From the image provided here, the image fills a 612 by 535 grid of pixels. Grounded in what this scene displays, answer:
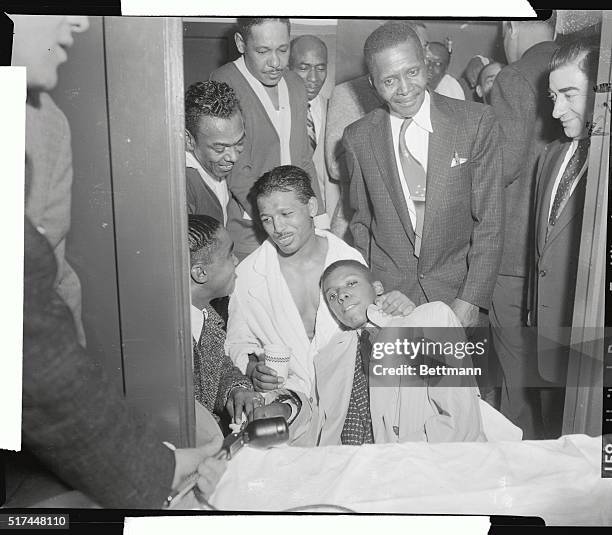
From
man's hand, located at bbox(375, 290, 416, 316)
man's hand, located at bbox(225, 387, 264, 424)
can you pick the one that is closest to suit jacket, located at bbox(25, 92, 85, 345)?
man's hand, located at bbox(225, 387, 264, 424)

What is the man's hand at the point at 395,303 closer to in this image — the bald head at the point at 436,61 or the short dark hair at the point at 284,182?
the short dark hair at the point at 284,182

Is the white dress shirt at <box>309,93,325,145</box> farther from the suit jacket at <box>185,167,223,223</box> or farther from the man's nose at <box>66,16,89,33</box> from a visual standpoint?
the man's nose at <box>66,16,89,33</box>

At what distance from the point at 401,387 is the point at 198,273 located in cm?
63

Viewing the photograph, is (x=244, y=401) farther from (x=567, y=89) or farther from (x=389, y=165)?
(x=567, y=89)

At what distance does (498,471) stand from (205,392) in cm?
84

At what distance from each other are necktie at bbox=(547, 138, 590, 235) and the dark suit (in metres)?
0.06

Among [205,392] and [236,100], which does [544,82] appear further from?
[205,392]

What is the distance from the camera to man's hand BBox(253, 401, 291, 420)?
224 centimetres

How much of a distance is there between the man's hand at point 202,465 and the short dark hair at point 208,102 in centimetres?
86

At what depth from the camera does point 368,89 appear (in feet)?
7.14

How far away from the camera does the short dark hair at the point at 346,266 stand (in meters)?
2.22

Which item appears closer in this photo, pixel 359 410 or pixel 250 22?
pixel 250 22

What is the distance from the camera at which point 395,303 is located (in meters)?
2.22

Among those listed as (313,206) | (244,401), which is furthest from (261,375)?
(313,206)
